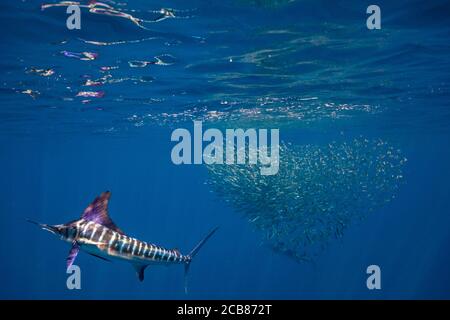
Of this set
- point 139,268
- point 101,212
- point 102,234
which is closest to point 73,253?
point 102,234

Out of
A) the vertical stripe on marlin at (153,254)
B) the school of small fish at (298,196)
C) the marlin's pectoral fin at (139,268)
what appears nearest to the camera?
the vertical stripe on marlin at (153,254)

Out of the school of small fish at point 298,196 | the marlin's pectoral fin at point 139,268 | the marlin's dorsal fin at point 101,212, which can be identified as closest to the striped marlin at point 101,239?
the marlin's dorsal fin at point 101,212

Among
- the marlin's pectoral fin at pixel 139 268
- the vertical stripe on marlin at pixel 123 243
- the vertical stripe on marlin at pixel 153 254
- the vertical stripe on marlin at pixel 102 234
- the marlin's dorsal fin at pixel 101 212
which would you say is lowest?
the marlin's pectoral fin at pixel 139 268

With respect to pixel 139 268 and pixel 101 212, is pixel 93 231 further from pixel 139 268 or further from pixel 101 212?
pixel 139 268

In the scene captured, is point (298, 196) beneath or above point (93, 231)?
above

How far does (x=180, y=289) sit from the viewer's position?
4184 centimetres

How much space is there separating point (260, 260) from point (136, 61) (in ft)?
143

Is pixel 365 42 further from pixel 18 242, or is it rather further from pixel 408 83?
pixel 18 242

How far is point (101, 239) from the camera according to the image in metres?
6.79

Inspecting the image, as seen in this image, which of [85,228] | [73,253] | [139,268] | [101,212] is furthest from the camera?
[139,268]

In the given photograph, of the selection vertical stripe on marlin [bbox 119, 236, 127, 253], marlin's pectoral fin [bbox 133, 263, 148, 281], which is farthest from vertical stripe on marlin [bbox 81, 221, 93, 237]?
marlin's pectoral fin [bbox 133, 263, 148, 281]

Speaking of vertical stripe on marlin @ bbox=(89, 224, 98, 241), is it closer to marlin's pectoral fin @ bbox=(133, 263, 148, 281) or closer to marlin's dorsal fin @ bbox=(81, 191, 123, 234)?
marlin's dorsal fin @ bbox=(81, 191, 123, 234)

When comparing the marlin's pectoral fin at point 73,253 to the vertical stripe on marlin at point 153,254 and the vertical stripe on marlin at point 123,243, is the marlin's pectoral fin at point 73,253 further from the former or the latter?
the vertical stripe on marlin at point 153,254

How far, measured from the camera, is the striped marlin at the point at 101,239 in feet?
22.2
